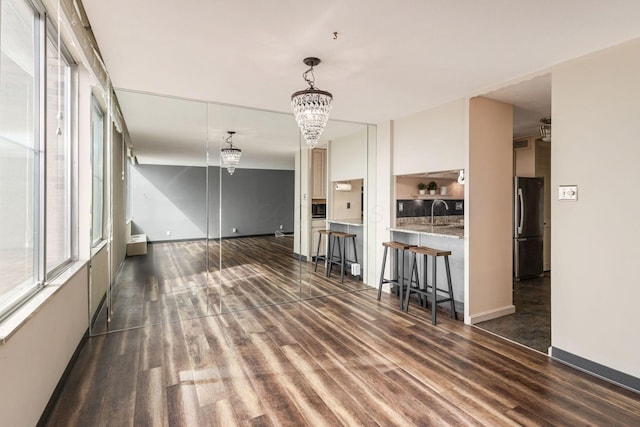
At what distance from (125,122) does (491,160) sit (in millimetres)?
4743

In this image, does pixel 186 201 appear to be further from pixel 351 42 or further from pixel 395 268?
pixel 395 268

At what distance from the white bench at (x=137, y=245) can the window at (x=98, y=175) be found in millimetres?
333

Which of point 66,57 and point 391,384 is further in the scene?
point 66,57

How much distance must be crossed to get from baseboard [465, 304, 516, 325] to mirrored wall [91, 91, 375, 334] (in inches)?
78.4

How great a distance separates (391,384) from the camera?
2.39 meters

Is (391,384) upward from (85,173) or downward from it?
downward

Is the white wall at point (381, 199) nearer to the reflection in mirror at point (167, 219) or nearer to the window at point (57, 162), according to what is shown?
the reflection in mirror at point (167, 219)

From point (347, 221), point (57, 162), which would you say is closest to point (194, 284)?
point (57, 162)

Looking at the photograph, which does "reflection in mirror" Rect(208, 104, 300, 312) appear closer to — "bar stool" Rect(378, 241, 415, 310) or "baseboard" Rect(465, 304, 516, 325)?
"bar stool" Rect(378, 241, 415, 310)

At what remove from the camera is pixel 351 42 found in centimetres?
240

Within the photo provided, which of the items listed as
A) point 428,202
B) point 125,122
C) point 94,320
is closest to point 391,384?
point 94,320

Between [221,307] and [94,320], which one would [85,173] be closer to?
[94,320]

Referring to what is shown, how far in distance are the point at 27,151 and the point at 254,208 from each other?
262 centimetres

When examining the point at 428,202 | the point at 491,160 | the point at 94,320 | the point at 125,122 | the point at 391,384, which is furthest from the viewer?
the point at 428,202
